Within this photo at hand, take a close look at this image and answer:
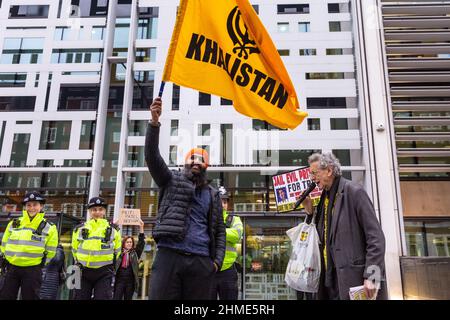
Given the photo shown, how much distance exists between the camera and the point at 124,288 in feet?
27.8

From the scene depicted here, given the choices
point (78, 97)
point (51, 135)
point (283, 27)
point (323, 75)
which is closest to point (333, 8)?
point (283, 27)

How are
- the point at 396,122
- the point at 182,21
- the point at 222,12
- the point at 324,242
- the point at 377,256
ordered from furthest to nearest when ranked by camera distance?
the point at 396,122
the point at 222,12
the point at 182,21
the point at 324,242
the point at 377,256

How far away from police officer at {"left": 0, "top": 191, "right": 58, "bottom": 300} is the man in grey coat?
14.7ft

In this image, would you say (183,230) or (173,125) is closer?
(183,230)

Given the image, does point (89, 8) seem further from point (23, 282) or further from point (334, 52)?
point (23, 282)

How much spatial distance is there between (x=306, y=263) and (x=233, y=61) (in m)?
2.62

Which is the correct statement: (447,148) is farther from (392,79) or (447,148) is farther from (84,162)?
(84,162)

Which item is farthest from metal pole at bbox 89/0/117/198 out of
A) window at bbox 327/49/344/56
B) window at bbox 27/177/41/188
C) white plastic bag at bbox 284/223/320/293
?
white plastic bag at bbox 284/223/320/293

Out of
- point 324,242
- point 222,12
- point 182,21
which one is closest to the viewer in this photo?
point 324,242

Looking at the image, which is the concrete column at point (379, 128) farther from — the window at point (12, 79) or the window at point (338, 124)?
the window at point (12, 79)

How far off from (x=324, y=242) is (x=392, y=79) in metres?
8.36

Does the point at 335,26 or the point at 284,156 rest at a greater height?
the point at 335,26

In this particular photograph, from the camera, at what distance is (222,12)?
211 inches
